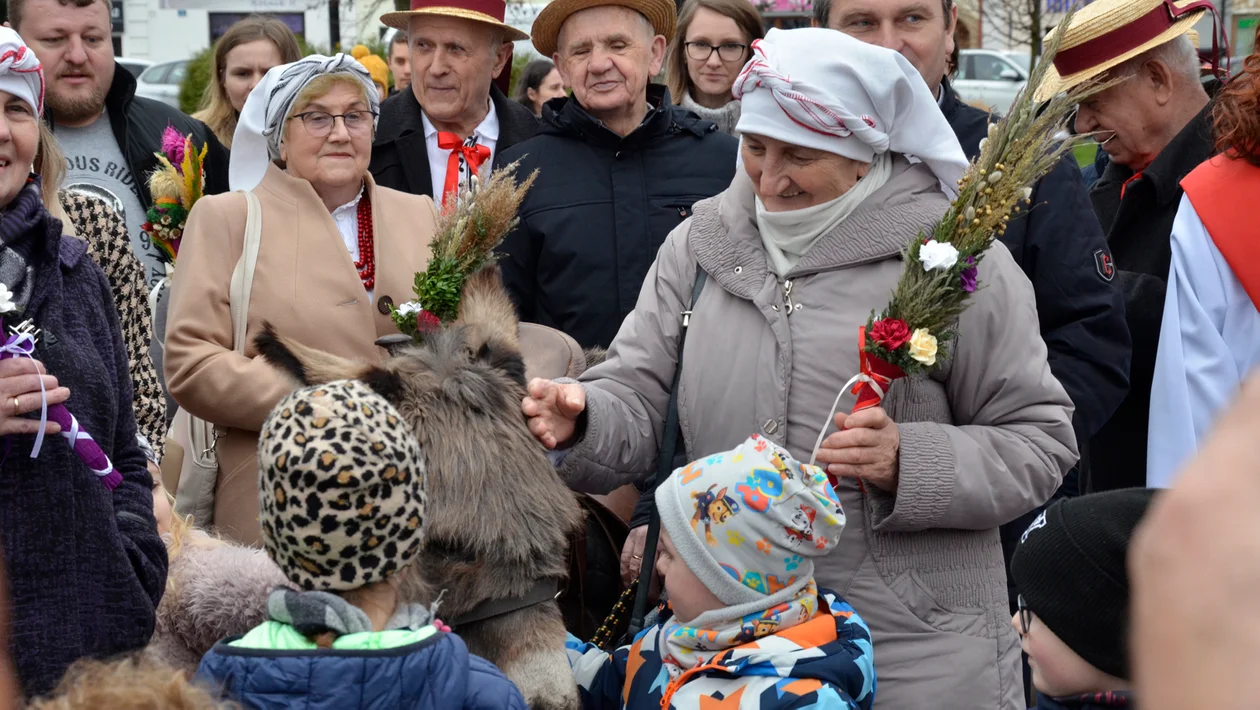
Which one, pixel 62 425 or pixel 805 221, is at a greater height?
pixel 805 221

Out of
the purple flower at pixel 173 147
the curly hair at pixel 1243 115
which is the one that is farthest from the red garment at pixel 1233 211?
the purple flower at pixel 173 147

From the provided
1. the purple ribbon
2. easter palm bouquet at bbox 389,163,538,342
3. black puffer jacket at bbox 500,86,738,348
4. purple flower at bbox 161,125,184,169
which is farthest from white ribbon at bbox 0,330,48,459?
purple flower at bbox 161,125,184,169

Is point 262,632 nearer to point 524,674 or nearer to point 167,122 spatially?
point 524,674

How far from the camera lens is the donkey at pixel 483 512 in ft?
8.63

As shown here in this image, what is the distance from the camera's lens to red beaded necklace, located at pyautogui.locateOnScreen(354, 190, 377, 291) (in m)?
3.99

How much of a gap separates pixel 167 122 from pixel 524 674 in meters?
3.61

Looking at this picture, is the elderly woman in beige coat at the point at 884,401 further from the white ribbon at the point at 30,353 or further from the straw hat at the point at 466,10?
the straw hat at the point at 466,10

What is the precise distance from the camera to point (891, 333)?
9.04 ft

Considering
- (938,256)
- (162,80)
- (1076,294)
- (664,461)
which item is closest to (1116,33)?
(1076,294)

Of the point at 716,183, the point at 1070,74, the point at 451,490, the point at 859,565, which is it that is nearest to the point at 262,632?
the point at 451,490

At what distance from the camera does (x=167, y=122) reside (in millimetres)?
5375

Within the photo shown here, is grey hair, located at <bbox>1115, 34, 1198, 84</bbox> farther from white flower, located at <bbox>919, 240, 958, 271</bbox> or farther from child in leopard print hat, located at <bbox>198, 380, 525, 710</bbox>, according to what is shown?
child in leopard print hat, located at <bbox>198, 380, 525, 710</bbox>

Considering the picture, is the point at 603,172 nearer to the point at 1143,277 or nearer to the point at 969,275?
the point at 1143,277

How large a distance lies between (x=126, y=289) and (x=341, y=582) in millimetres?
1820
